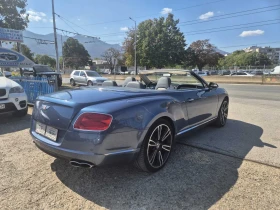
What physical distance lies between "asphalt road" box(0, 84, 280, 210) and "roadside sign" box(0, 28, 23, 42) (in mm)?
11691

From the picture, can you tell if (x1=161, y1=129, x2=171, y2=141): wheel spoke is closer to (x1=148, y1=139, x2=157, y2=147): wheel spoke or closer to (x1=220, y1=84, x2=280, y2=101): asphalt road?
(x1=148, y1=139, x2=157, y2=147): wheel spoke

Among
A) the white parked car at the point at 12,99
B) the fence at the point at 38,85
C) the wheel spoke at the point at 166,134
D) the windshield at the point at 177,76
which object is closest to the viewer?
the wheel spoke at the point at 166,134

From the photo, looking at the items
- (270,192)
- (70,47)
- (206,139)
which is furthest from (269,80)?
(70,47)

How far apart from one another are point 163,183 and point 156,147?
1.55 ft

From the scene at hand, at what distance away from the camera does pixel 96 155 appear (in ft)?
7.66

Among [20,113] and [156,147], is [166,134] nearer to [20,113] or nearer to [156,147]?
[156,147]

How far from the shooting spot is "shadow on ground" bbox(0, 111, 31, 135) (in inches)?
191

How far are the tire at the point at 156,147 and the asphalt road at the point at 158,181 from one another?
13cm

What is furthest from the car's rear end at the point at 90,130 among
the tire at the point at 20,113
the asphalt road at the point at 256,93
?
the asphalt road at the point at 256,93

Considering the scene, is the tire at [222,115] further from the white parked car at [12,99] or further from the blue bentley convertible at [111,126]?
the white parked car at [12,99]

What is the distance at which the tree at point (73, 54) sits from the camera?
76.1 metres

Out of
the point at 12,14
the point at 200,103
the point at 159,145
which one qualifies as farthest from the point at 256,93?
the point at 12,14

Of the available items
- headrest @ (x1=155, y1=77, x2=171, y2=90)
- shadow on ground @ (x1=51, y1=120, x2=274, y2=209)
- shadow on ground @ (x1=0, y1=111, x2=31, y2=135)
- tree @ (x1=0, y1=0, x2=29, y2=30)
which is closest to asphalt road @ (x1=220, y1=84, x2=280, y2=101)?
headrest @ (x1=155, y1=77, x2=171, y2=90)

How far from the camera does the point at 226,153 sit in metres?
3.65
